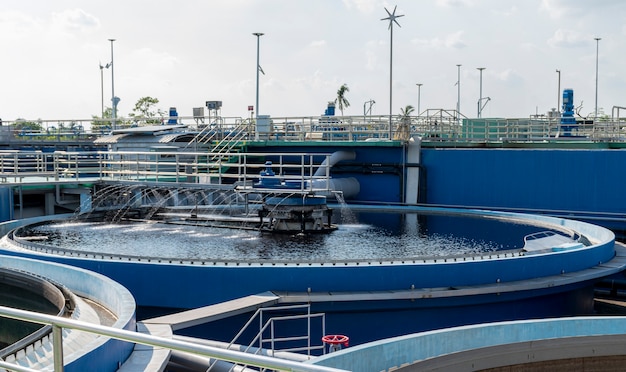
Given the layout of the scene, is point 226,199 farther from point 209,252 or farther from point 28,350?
point 28,350

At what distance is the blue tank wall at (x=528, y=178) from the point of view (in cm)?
2195

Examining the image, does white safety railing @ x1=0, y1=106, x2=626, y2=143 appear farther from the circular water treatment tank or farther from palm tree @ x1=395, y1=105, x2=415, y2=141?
the circular water treatment tank

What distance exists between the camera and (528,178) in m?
23.0

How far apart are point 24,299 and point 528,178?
55.2 feet

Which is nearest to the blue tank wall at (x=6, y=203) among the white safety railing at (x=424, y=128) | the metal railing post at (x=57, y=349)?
the white safety railing at (x=424, y=128)

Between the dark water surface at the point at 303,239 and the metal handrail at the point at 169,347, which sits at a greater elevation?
the metal handrail at the point at 169,347

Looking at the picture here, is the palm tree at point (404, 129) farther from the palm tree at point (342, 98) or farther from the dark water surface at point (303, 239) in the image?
the palm tree at point (342, 98)

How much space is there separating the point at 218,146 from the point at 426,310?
1653 centimetres

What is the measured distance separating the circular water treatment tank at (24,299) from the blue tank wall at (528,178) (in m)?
16.5

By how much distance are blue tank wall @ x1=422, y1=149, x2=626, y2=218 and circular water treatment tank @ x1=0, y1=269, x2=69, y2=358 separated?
16.5m

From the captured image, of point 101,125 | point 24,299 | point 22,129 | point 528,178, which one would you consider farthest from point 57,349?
point 101,125

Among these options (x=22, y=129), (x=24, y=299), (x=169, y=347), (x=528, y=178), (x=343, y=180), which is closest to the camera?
(x=169, y=347)

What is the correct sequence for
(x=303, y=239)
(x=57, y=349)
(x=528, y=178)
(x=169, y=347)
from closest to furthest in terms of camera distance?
(x=169, y=347)
(x=57, y=349)
(x=303, y=239)
(x=528, y=178)

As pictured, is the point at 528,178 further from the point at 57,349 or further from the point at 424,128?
the point at 57,349
